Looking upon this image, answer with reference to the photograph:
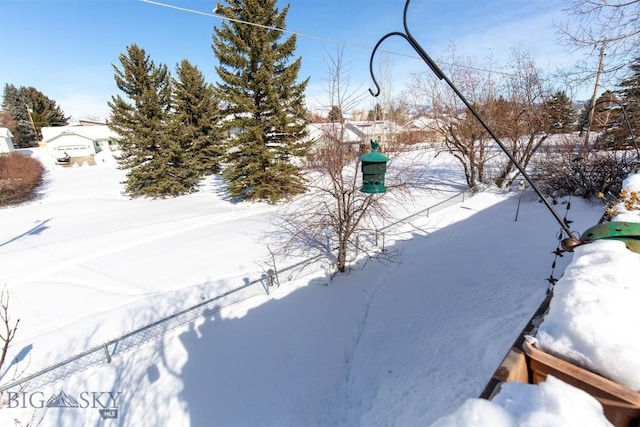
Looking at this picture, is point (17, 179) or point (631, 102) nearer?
point (631, 102)

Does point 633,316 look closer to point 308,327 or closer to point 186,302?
point 308,327

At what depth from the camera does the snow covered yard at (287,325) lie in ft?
12.3

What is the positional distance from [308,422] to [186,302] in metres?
3.77

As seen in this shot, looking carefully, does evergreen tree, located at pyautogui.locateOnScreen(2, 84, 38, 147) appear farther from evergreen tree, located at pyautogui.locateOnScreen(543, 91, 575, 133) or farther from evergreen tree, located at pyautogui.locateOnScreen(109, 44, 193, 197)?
evergreen tree, located at pyautogui.locateOnScreen(543, 91, 575, 133)

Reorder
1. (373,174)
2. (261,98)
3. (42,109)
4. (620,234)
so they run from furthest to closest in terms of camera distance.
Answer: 1. (42,109)
2. (261,98)
3. (373,174)
4. (620,234)

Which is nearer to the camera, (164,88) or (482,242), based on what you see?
(482,242)

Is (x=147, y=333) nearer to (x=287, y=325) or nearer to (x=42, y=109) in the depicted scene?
(x=287, y=325)

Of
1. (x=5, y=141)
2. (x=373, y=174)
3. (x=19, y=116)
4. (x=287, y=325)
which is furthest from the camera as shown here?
(x=19, y=116)

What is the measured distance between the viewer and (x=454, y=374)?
3533 mm

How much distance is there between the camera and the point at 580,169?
9.64 m

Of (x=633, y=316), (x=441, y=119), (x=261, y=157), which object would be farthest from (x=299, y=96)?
(x=633, y=316)
